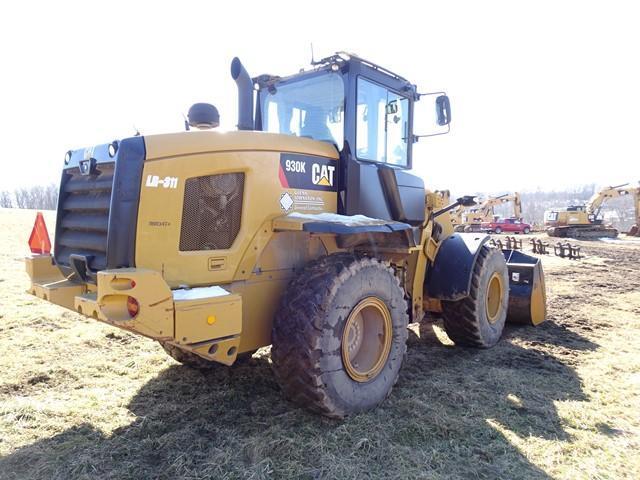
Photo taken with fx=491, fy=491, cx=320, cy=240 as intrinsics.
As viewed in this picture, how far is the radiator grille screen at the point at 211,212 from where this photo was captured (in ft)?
11.5

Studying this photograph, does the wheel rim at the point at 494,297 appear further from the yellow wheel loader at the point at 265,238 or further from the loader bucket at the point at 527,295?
the yellow wheel loader at the point at 265,238

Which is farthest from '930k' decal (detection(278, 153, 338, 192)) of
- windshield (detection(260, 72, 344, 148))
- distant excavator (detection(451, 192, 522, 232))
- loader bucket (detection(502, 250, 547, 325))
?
distant excavator (detection(451, 192, 522, 232))

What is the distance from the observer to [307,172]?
4.19 meters

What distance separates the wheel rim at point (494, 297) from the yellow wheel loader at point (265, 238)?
194 centimetres

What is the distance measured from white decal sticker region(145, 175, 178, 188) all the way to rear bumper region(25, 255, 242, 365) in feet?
1.95

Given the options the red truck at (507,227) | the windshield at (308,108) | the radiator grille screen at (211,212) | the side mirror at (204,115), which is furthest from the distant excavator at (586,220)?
the radiator grille screen at (211,212)

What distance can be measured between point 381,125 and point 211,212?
2275 mm

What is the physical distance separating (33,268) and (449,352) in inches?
173

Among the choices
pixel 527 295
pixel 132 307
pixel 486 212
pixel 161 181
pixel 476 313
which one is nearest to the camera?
pixel 132 307

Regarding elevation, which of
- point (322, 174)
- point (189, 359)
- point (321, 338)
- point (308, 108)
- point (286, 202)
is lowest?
point (189, 359)

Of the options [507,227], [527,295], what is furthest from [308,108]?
[507,227]

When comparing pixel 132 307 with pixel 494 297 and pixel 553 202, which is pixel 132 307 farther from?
pixel 553 202

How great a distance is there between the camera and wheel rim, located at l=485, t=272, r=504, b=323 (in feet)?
20.8

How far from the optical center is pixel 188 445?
333 cm
